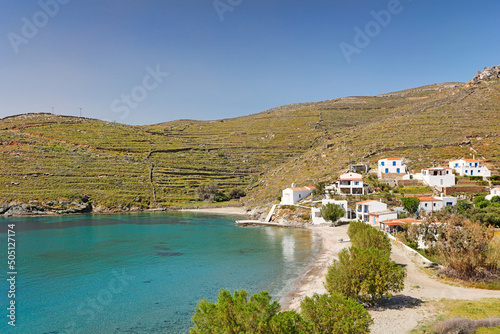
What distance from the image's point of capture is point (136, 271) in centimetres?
2991

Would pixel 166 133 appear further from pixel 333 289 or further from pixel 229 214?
pixel 333 289

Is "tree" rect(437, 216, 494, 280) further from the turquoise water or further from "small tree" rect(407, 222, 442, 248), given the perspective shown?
the turquoise water

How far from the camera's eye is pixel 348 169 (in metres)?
68.9

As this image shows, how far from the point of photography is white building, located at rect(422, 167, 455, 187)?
54188mm

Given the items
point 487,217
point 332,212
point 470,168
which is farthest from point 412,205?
point 470,168

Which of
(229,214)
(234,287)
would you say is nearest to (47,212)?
(229,214)

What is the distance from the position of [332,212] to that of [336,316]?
39790 mm

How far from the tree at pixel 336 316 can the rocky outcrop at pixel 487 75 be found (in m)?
125

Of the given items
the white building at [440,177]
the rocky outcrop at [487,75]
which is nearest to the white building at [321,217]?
the white building at [440,177]

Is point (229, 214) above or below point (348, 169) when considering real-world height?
below

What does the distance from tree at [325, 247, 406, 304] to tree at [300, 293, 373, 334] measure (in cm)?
546

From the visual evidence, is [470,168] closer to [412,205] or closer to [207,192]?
[412,205]

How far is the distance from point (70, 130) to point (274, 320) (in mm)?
123417

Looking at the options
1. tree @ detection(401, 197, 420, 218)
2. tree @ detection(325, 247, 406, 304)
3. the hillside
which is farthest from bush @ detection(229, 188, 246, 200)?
tree @ detection(325, 247, 406, 304)
